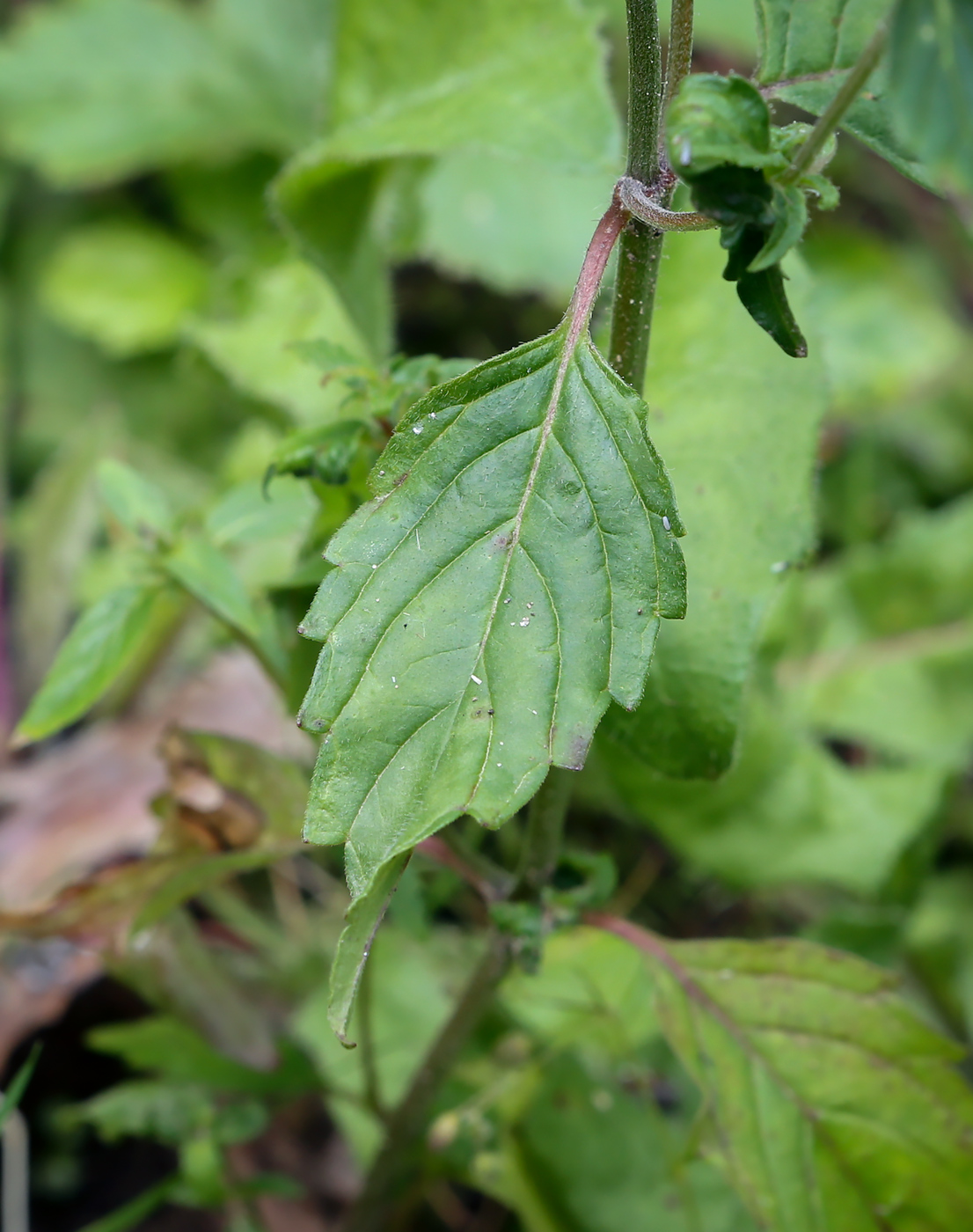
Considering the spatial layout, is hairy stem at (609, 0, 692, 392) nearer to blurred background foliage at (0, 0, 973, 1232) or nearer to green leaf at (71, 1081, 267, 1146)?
blurred background foliage at (0, 0, 973, 1232)

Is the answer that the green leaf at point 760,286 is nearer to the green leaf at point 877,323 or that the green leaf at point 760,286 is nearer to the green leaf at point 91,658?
the green leaf at point 91,658

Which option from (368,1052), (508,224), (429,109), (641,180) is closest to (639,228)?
(641,180)

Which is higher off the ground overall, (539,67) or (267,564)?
(539,67)

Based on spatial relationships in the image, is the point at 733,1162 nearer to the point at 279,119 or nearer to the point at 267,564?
the point at 267,564

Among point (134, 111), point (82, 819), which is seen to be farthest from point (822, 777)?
point (134, 111)

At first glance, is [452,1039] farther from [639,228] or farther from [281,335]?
[281,335]

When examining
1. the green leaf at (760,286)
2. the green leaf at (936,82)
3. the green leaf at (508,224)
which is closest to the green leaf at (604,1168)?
the green leaf at (760,286)

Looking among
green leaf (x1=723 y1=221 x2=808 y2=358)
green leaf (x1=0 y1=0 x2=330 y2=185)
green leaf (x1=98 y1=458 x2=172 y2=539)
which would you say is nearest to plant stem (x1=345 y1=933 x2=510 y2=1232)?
green leaf (x1=98 y1=458 x2=172 y2=539)
